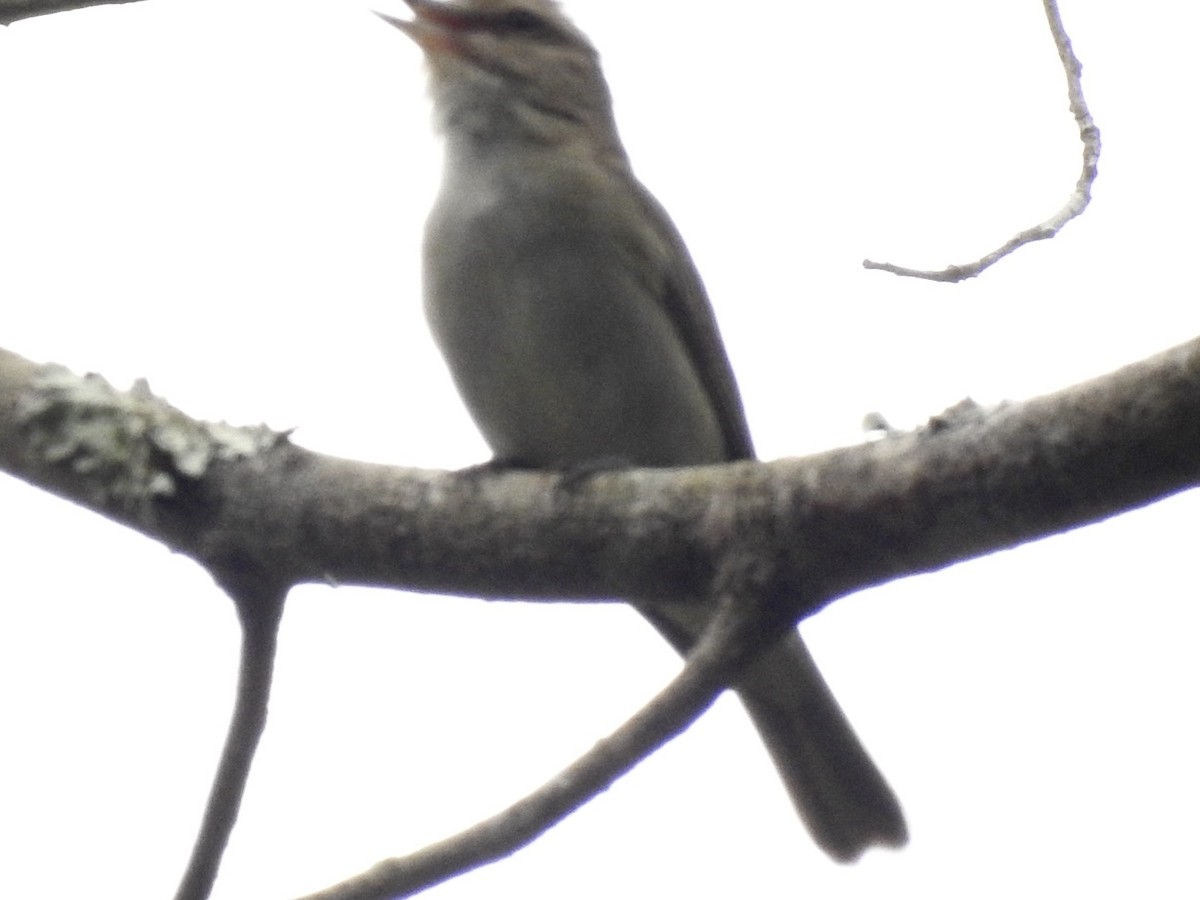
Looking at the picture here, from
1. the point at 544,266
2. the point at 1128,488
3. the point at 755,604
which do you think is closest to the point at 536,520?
the point at 755,604

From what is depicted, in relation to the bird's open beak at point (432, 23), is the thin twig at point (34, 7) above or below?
below

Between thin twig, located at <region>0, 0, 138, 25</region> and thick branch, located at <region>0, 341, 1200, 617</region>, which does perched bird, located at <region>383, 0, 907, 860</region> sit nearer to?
thick branch, located at <region>0, 341, 1200, 617</region>

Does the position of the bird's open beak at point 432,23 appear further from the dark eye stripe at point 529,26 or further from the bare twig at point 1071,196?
the bare twig at point 1071,196

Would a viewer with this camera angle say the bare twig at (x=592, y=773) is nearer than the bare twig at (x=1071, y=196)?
Yes

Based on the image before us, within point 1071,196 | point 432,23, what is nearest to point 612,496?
point 1071,196

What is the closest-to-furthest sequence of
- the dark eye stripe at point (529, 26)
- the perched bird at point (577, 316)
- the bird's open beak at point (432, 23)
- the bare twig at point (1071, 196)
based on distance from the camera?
the bare twig at point (1071, 196)
the perched bird at point (577, 316)
the bird's open beak at point (432, 23)
the dark eye stripe at point (529, 26)

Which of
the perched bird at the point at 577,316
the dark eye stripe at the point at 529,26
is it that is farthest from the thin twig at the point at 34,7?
the dark eye stripe at the point at 529,26

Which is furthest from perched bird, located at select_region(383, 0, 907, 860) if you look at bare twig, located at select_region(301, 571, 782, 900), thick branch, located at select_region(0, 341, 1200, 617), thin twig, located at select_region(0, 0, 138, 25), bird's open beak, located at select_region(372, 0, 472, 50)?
Answer: thin twig, located at select_region(0, 0, 138, 25)
